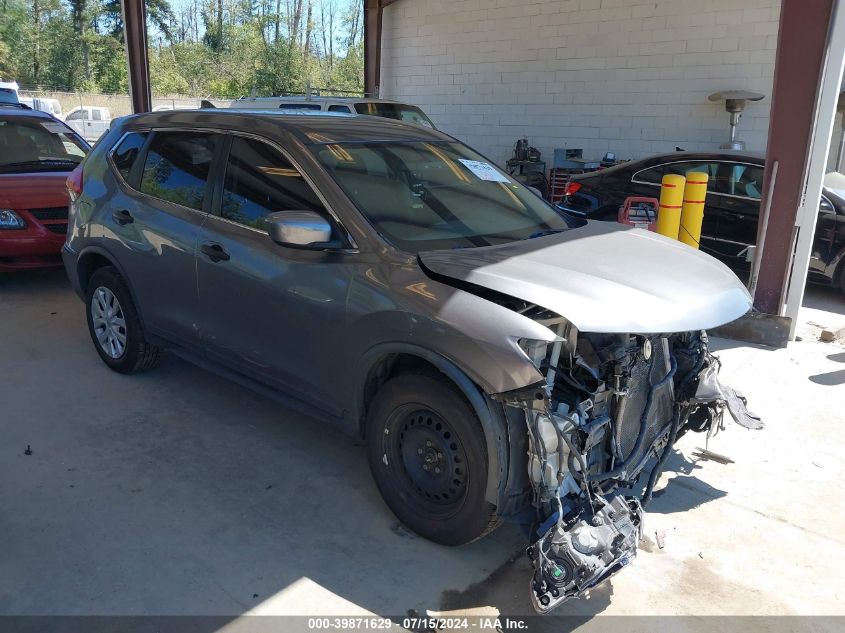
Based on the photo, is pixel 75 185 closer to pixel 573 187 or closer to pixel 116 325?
pixel 116 325

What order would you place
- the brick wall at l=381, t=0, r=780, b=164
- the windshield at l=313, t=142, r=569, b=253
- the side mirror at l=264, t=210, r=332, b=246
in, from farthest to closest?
the brick wall at l=381, t=0, r=780, b=164, the windshield at l=313, t=142, r=569, b=253, the side mirror at l=264, t=210, r=332, b=246

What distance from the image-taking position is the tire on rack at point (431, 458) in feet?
10.1

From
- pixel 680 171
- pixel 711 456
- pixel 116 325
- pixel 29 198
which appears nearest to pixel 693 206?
pixel 680 171

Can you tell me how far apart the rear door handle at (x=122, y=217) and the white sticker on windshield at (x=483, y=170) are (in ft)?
7.47

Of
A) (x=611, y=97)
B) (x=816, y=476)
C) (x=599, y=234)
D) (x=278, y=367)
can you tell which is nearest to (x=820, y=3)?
(x=599, y=234)

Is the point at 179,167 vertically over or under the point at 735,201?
over

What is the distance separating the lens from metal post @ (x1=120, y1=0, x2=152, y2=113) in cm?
1153

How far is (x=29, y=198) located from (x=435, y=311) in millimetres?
5792

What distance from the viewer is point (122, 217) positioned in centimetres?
488

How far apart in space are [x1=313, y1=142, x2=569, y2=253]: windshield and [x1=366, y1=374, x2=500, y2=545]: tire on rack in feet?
2.40

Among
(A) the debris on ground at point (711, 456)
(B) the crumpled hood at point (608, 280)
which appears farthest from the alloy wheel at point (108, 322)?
(A) the debris on ground at point (711, 456)

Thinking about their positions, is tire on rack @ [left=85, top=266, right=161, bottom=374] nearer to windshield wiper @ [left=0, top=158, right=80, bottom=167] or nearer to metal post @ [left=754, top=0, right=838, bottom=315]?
windshield wiper @ [left=0, top=158, right=80, bottom=167]

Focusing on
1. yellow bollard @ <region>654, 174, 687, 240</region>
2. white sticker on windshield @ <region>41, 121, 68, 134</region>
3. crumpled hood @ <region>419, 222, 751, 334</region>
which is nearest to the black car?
yellow bollard @ <region>654, 174, 687, 240</region>

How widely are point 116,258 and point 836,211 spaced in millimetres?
7498
